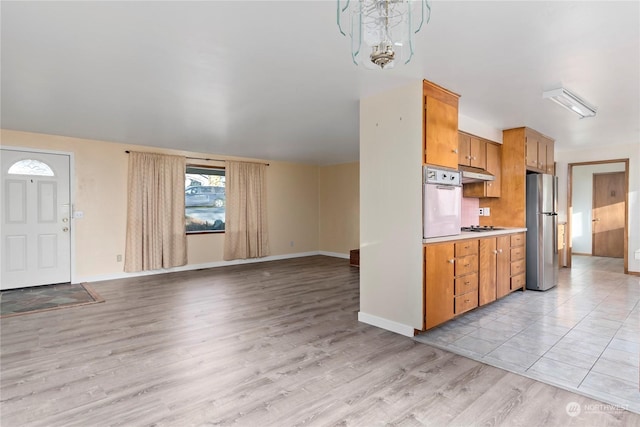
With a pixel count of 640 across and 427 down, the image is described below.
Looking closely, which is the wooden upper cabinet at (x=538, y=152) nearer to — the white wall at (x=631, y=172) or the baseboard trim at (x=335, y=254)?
the white wall at (x=631, y=172)

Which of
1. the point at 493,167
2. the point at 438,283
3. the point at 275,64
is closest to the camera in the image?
the point at 275,64

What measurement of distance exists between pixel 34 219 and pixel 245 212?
3583mm

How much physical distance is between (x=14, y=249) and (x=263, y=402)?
5179mm

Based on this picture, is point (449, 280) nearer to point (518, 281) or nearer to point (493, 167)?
point (518, 281)

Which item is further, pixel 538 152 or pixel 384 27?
pixel 538 152

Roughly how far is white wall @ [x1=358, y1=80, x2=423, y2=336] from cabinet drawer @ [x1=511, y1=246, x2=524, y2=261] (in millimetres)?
2277

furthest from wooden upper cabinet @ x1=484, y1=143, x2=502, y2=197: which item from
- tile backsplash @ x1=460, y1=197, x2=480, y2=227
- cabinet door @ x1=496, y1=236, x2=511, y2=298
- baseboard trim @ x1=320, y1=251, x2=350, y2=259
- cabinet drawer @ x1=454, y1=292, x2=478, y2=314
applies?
baseboard trim @ x1=320, y1=251, x2=350, y2=259

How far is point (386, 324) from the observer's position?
11.0 feet

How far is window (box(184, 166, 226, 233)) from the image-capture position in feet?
22.4

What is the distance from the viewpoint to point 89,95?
3.43m

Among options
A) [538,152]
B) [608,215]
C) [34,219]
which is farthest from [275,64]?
[608,215]

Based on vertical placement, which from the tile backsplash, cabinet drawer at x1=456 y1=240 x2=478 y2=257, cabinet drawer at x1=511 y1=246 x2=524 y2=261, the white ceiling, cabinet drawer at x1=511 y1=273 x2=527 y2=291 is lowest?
cabinet drawer at x1=511 y1=273 x2=527 y2=291

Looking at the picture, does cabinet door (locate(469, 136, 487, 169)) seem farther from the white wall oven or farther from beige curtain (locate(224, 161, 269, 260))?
beige curtain (locate(224, 161, 269, 260))

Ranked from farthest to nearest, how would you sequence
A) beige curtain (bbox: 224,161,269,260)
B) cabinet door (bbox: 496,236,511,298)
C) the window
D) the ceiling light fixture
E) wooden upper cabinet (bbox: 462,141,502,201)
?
beige curtain (bbox: 224,161,269,260) → the window → wooden upper cabinet (bbox: 462,141,502,201) → cabinet door (bbox: 496,236,511,298) → the ceiling light fixture
